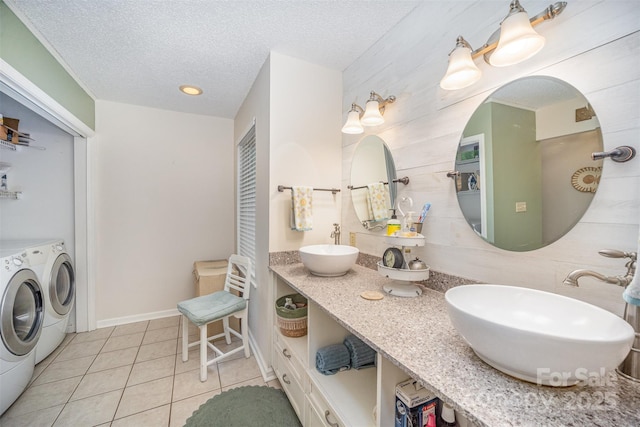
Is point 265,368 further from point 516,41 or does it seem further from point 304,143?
point 516,41

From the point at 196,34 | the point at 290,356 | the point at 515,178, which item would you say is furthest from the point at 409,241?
the point at 196,34

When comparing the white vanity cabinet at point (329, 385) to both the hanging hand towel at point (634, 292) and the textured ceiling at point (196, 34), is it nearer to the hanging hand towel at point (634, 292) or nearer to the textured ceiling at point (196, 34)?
the hanging hand towel at point (634, 292)

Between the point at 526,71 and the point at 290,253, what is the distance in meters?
1.60

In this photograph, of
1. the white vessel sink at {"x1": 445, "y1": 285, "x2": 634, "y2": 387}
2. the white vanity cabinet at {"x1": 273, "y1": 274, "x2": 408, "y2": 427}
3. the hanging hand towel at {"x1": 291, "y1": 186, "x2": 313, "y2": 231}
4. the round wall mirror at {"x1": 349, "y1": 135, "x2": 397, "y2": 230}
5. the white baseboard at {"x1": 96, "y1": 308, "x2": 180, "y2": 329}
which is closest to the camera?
the white vessel sink at {"x1": 445, "y1": 285, "x2": 634, "y2": 387}

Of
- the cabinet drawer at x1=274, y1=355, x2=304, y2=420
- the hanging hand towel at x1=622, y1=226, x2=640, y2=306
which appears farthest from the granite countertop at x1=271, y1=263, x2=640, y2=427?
the cabinet drawer at x1=274, y1=355, x2=304, y2=420

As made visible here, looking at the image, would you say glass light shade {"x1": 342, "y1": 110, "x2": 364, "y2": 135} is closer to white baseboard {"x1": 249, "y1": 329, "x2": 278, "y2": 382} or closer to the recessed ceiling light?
the recessed ceiling light

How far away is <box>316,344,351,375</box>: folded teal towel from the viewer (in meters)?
1.21

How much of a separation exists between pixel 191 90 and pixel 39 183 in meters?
1.68

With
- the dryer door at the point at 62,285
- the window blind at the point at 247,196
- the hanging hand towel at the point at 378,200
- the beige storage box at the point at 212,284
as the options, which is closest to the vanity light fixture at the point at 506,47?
the hanging hand towel at the point at 378,200

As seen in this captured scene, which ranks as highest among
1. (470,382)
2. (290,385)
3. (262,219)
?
(262,219)

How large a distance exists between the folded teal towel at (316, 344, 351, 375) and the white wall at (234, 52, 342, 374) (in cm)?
63

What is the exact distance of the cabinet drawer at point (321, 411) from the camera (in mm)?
1000

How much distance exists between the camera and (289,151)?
183cm

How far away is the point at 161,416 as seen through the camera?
148cm
